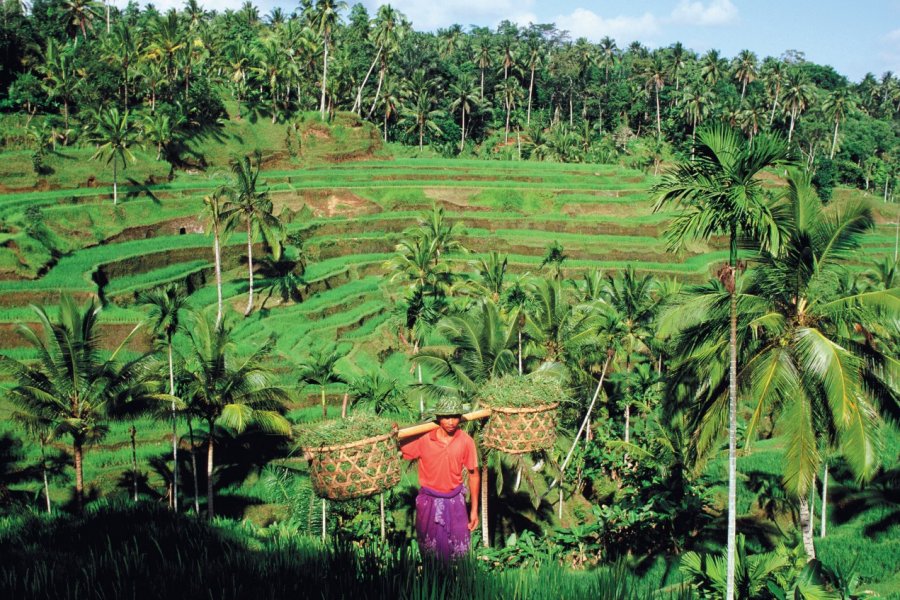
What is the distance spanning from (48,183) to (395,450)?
3273 centimetres

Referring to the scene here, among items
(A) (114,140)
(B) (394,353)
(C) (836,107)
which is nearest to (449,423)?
(B) (394,353)

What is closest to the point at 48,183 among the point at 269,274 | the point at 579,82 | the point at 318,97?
the point at 269,274

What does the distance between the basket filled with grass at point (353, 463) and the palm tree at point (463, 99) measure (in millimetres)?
59061

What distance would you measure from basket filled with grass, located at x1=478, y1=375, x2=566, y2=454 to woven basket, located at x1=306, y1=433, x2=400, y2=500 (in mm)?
1069

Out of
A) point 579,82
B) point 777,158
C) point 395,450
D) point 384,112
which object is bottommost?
point 395,450

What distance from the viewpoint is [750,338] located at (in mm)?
10109

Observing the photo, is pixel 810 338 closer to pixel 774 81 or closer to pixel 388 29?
pixel 388 29

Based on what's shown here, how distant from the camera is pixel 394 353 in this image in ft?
90.1

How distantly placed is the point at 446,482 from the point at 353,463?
0.82 meters

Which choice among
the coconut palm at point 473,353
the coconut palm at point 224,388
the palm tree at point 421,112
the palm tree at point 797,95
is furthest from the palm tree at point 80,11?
the palm tree at point 797,95

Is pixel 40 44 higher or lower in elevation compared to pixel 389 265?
higher

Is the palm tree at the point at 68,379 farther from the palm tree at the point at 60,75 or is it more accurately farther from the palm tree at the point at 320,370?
the palm tree at the point at 60,75

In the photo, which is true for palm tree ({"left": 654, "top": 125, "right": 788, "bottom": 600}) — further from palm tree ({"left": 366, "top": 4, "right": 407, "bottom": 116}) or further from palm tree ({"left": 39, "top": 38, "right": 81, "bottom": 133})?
palm tree ({"left": 366, "top": 4, "right": 407, "bottom": 116})

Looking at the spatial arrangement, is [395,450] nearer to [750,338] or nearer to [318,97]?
[750,338]
